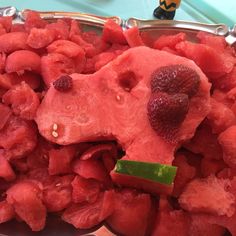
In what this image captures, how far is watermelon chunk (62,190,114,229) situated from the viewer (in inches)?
42.8

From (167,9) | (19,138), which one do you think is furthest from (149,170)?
(167,9)

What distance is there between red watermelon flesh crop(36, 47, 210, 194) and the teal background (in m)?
1.00

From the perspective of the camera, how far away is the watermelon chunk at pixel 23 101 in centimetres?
116

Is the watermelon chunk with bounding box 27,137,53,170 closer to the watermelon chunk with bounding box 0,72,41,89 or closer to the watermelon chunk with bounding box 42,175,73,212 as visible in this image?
the watermelon chunk with bounding box 42,175,73,212

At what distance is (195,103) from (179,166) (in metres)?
0.17

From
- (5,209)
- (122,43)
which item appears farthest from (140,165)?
(122,43)

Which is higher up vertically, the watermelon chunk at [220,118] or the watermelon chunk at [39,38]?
the watermelon chunk at [220,118]

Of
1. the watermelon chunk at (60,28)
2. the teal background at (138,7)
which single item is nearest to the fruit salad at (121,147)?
the watermelon chunk at (60,28)

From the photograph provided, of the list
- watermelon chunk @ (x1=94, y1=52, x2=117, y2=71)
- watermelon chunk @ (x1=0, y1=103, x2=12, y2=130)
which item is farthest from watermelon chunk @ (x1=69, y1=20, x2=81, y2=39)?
watermelon chunk @ (x1=0, y1=103, x2=12, y2=130)

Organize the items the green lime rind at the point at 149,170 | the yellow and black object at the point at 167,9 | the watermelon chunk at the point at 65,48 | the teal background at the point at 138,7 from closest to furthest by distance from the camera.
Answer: the green lime rind at the point at 149,170, the watermelon chunk at the point at 65,48, the yellow and black object at the point at 167,9, the teal background at the point at 138,7

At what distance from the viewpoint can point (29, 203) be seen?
108 centimetres

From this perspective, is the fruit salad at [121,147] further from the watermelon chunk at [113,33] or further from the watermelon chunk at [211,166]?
the watermelon chunk at [113,33]

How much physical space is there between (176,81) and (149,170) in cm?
24

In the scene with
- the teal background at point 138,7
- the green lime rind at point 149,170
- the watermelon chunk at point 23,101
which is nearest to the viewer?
the green lime rind at point 149,170
